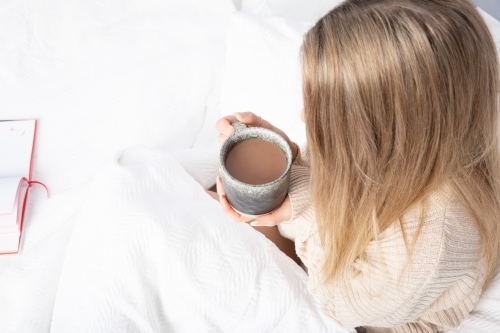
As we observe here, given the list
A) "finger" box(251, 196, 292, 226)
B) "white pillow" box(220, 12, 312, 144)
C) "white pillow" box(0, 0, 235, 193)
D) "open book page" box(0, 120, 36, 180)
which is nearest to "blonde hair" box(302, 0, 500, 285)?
"finger" box(251, 196, 292, 226)

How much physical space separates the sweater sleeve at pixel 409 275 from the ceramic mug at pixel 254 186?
0.12 meters

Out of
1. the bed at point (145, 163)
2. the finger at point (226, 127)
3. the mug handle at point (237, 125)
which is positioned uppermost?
the mug handle at point (237, 125)

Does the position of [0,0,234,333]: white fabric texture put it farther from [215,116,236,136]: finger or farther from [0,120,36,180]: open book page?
[215,116,236,136]: finger

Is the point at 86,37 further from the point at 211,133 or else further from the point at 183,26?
the point at 211,133

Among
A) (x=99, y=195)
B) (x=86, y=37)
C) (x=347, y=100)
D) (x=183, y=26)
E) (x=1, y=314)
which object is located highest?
(x=347, y=100)

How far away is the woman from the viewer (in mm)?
481

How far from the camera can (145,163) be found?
87 centimetres

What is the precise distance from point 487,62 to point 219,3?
872mm

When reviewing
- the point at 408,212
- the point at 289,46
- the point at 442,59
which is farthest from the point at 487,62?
the point at 289,46

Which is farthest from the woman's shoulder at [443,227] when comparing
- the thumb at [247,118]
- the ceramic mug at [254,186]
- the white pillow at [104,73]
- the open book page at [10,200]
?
the open book page at [10,200]

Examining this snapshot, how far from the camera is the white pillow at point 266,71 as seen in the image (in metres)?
0.94

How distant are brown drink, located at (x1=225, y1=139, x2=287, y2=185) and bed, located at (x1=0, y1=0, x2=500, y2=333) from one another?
241mm

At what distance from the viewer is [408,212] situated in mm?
586

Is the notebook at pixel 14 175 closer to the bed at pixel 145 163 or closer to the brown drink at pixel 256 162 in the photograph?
the bed at pixel 145 163
